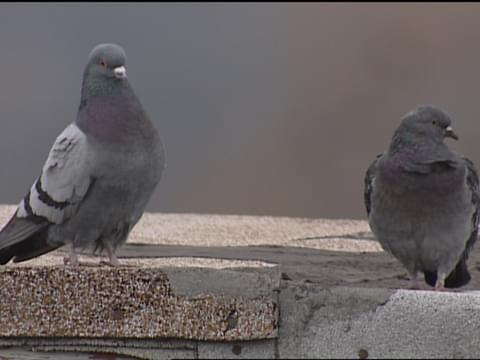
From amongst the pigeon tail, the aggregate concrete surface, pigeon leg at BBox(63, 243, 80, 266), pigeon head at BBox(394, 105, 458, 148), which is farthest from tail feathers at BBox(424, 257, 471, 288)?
the pigeon tail

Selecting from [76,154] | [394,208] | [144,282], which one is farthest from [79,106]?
[394,208]

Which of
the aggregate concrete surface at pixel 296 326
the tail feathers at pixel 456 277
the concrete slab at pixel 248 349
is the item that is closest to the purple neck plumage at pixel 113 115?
the aggregate concrete surface at pixel 296 326

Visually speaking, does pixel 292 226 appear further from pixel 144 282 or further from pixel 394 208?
pixel 144 282

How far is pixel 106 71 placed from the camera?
5594 mm

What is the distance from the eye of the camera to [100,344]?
503 centimetres

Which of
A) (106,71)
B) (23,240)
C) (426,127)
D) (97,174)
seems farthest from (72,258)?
(426,127)

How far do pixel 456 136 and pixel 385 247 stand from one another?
2.23 ft

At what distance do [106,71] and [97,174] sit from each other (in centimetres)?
54

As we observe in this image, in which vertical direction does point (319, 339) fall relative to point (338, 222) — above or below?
above

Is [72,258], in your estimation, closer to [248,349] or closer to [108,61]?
[108,61]

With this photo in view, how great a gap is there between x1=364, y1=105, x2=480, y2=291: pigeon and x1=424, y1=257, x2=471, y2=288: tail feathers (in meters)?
0.19

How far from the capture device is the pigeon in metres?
5.67

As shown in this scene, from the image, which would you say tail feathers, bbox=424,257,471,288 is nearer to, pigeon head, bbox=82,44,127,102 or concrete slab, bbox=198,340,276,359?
concrete slab, bbox=198,340,276,359

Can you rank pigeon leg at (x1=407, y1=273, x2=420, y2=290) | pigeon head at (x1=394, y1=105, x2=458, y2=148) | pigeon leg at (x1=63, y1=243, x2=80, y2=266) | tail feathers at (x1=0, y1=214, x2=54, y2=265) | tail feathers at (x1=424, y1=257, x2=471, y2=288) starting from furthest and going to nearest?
tail feathers at (x1=424, y1=257, x2=471, y2=288)
pigeon leg at (x1=407, y1=273, x2=420, y2=290)
pigeon head at (x1=394, y1=105, x2=458, y2=148)
tail feathers at (x1=0, y1=214, x2=54, y2=265)
pigeon leg at (x1=63, y1=243, x2=80, y2=266)
